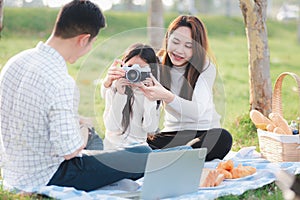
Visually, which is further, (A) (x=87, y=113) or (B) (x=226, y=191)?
(A) (x=87, y=113)

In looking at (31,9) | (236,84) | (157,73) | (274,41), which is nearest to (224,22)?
(274,41)

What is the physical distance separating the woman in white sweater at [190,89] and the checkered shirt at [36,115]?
965 mm

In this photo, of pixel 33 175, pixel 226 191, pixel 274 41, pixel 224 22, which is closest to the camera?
pixel 33 175

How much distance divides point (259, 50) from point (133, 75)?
1.73m

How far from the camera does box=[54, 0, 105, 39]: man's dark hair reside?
295cm

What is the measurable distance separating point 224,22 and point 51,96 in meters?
17.3

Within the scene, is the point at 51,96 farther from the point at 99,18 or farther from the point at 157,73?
the point at 157,73

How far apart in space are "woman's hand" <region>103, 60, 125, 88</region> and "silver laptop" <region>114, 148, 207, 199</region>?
57 centimetres

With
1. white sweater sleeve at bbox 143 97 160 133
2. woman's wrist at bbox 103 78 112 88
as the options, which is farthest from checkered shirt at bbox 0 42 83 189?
white sweater sleeve at bbox 143 97 160 133

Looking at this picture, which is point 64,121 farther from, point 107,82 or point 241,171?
point 241,171

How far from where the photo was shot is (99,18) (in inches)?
118

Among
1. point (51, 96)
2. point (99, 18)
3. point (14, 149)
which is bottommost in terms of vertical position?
point (14, 149)

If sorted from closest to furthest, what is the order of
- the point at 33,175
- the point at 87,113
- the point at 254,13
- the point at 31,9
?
the point at 33,175, the point at 87,113, the point at 254,13, the point at 31,9

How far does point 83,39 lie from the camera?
3.00 m
